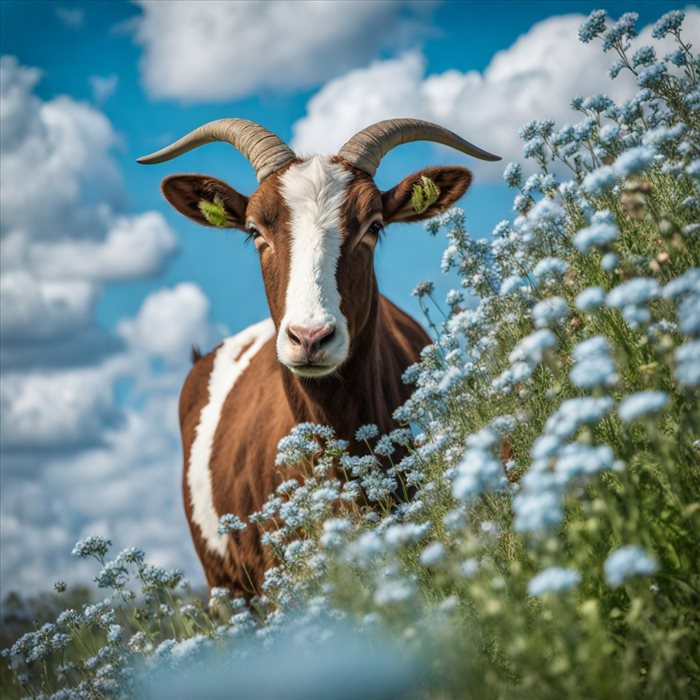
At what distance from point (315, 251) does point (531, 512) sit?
3.49m

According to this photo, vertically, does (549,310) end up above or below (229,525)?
below

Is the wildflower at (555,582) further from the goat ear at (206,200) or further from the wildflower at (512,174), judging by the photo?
the goat ear at (206,200)

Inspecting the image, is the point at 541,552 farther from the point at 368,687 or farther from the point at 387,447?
the point at 387,447

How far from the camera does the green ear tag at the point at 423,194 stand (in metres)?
6.22

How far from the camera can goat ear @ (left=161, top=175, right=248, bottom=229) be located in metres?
6.39

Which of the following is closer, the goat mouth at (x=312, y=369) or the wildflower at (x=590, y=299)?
the wildflower at (x=590, y=299)

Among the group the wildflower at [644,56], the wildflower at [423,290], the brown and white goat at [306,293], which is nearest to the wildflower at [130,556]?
the brown and white goat at [306,293]

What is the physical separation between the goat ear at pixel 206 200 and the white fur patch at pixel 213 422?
2299mm

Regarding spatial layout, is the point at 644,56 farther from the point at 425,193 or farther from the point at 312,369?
the point at 312,369

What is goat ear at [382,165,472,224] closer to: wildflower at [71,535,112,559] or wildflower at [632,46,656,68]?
wildflower at [632,46,656,68]

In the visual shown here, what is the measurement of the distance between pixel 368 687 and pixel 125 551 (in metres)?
2.78

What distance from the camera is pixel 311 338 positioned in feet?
15.2

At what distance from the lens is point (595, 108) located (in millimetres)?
5496

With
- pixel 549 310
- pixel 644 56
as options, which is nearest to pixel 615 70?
pixel 644 56
